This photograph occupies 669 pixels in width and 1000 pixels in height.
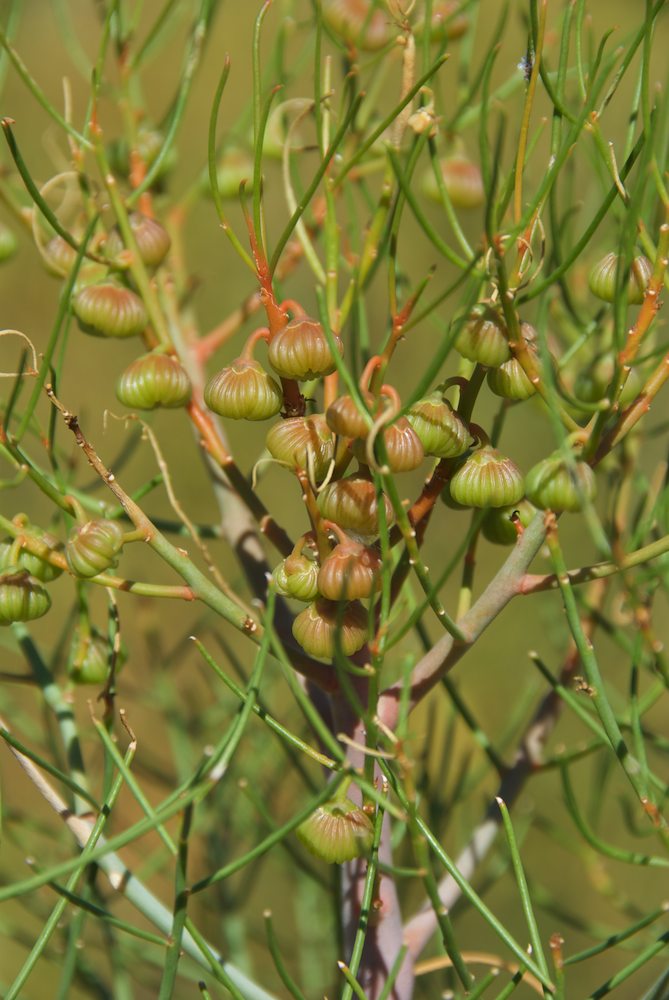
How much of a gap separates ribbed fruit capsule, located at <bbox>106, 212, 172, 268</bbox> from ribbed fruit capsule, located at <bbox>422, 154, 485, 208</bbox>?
0.12 meters

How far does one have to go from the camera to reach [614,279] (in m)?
0.29

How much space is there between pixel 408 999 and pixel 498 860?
0.72 feet

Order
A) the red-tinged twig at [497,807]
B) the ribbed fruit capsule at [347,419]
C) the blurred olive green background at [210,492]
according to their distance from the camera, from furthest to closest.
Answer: the blurred olive green background at [210,492] → the red-tinged twig at [497,807] → the ribbed fruit capsule at [347,419]

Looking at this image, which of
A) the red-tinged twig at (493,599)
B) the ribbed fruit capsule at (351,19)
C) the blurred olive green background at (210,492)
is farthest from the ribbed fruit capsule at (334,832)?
the blurred olive green background at (210,492)

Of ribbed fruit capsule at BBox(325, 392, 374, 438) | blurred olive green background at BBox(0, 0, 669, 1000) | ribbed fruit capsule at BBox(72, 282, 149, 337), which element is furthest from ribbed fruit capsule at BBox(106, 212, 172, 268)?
blurred olive green background at BBox(0, 0, 669, 1000)

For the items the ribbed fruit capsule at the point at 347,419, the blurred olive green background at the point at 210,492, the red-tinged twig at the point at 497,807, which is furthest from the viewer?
the blurred olive green background at the point at 210,492

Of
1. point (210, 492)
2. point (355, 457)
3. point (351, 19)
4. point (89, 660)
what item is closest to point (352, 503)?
point (355, 457)

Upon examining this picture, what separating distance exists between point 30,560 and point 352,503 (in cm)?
10

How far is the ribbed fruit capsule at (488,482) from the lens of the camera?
0.27 metres

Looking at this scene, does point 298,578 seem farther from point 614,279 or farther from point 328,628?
point 614,279

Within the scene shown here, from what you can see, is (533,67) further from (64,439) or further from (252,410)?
(64,439)

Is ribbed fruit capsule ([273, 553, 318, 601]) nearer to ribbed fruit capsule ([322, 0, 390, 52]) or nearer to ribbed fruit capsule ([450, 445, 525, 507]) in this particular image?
ribbed fruit capsule ([450, 445, 525, 507])

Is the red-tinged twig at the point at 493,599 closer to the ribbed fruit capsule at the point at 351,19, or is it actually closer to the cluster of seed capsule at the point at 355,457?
the cluster of seed capsule at the point at 355,457

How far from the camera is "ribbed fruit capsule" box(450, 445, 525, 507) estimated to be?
27 cm
